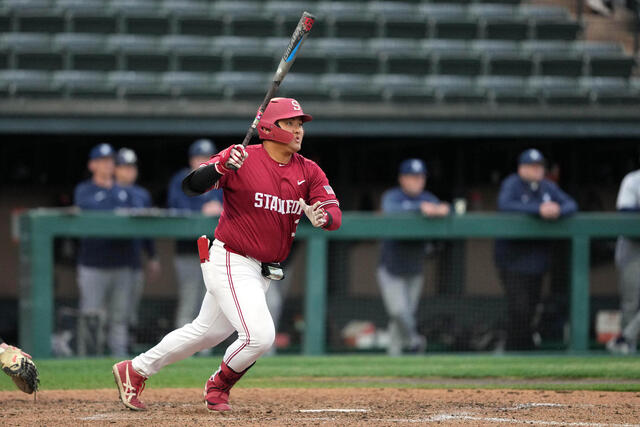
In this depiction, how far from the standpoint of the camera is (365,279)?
7488 millimetres

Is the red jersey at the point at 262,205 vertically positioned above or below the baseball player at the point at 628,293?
above

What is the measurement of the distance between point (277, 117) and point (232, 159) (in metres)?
0.36

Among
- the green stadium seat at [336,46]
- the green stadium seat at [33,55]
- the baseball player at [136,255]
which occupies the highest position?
the green stadium seat at [336,46]

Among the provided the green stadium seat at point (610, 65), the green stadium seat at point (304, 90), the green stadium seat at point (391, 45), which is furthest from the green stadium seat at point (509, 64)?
the green stadium seat at point (304, 90)

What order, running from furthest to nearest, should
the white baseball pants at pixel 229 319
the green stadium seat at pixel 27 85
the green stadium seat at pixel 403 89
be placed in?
1. the green stadium seat at pixel 403 89
2. the green stadium seat at pixel 27 85
3. the white baseball pants at pixel 229 319

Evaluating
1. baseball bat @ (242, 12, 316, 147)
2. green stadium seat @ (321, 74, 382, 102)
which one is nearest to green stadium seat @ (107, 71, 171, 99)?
green stadium seat @ (321, 74, 382, 102)

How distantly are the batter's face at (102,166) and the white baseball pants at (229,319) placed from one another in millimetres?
3137

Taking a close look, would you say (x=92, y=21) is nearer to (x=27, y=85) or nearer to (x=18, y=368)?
(x=27, y=85)

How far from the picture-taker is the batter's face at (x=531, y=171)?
25.7ft

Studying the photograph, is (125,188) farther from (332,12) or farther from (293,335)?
(332,12)

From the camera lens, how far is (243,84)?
1023 cm

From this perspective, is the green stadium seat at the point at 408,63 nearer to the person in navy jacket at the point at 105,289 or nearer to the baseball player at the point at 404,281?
the baseball player at the point at 404,281

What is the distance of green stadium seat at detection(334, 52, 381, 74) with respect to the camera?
421 inches

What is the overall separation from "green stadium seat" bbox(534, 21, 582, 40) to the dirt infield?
6862mm
